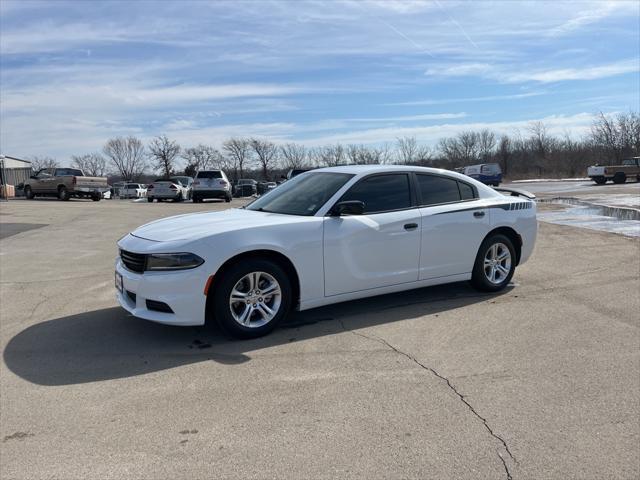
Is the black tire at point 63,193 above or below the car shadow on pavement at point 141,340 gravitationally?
above

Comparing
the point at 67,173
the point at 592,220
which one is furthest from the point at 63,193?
the point at 592,220

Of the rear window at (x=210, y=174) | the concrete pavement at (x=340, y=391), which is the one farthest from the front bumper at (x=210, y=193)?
the concrete pavement at (x=340, y=391)

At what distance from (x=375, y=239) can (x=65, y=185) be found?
89.6 ft

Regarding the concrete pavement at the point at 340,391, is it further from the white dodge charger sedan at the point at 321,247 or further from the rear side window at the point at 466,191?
the rear side window at the point at 466,191

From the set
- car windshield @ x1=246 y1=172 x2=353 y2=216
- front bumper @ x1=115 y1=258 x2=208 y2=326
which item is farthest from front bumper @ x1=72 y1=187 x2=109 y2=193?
front bumper @ x1=115 y1=258 x2=208 y2=326

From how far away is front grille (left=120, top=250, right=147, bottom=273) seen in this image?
4.69m

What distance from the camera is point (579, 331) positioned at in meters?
5.11

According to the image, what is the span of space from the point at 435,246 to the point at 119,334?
342cm

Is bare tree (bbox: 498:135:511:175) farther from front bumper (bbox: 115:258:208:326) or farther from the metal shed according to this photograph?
front bumper (bbox: 115:258:208:326)

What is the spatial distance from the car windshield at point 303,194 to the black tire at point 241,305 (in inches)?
31.5

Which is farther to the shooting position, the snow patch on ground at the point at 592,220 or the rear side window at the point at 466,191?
the snow patch on ground at the point at 592,220

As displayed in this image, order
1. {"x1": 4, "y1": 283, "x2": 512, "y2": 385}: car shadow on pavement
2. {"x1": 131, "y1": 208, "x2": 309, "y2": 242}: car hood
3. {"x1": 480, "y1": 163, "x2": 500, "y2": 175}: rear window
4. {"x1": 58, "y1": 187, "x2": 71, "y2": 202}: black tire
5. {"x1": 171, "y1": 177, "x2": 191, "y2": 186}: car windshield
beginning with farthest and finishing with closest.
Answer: {"x1": 480, "y1": 163, "x2": 500, "y2": 175}: rear window
{"x1": 171, "y1": 177, "x2": 191, "y2": 186}: car windshield
{"x1": 58, "y1": 187, "x2": 71, "y2": 202}: black tire
{"x1": 131, "y1": 208, "x2": 309, "y2": 242}: car hood
{"x1": 4, "y1": 283, "x2": 512, "y2": 385}: car shadow on pavement

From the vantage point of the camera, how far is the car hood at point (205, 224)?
4.78 m

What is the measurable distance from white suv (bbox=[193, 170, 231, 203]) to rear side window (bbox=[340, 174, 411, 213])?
73.4 ft
